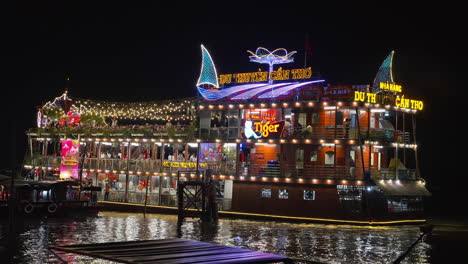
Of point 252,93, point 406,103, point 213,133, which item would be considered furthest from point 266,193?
point 406,103

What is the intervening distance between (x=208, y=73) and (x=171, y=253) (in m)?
39.9

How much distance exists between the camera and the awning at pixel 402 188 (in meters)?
43.3

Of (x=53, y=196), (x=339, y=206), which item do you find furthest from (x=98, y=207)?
(x=339, y=206)

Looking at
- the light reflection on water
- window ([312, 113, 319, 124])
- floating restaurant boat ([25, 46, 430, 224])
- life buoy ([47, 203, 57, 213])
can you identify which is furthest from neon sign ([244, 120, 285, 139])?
life buoy ([47, 203, 57, 213])

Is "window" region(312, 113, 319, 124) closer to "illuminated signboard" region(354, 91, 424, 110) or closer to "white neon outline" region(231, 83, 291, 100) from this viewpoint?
"white neon outline" region(231, 83, 291, 100)

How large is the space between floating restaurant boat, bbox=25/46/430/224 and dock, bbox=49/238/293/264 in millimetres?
28623

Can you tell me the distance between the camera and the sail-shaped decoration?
178 ft

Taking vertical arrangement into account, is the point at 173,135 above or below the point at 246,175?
above

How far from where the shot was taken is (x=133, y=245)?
16.6 m

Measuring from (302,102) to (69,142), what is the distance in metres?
24.4

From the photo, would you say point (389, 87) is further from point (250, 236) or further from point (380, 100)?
point (250, 236)

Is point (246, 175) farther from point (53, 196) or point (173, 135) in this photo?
point (53, 196)

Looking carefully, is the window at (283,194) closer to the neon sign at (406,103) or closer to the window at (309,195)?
the window at (309,195)

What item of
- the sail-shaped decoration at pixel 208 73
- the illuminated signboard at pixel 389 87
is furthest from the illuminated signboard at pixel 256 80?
the illuminated signboard at pixel 389 87
